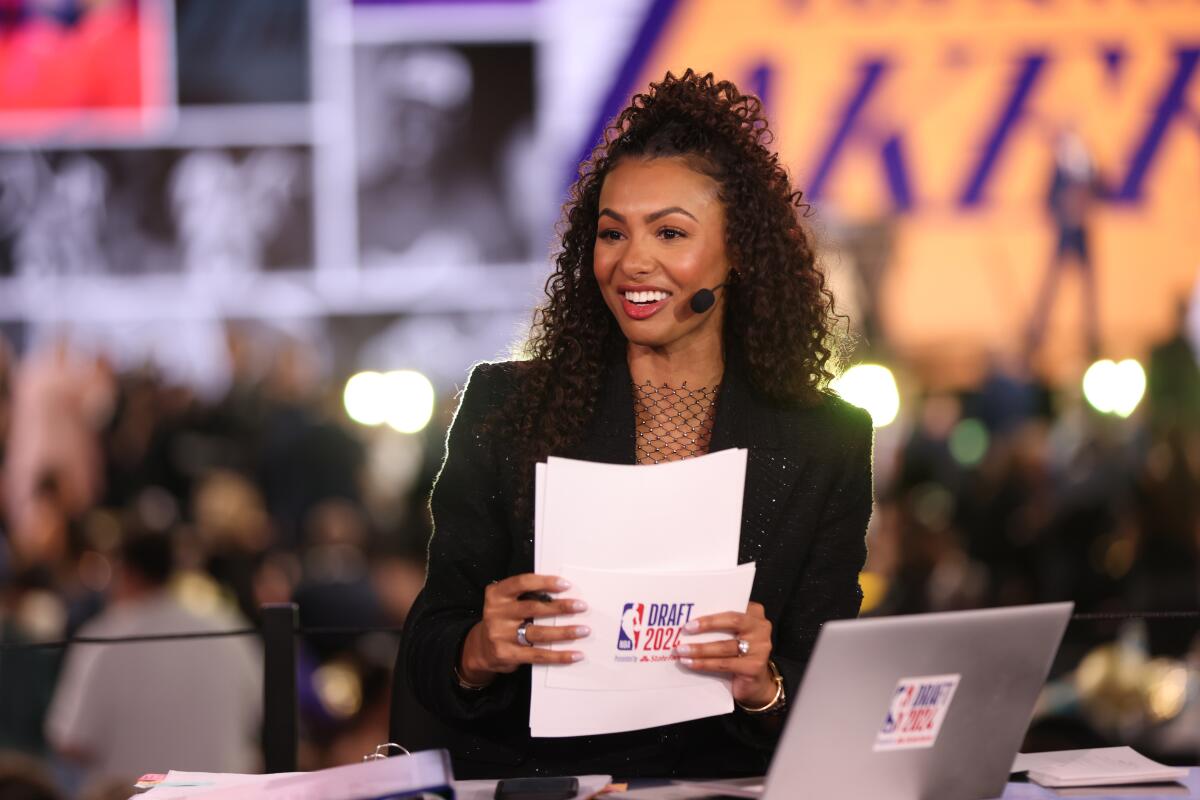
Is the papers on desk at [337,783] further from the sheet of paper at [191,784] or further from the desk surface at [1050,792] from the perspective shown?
the desk surface at [1050,792]

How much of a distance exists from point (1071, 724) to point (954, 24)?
253 inches

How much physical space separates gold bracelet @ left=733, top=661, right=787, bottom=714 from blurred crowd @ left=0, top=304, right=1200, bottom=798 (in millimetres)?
1543

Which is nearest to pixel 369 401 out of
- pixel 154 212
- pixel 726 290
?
pixel 154 212

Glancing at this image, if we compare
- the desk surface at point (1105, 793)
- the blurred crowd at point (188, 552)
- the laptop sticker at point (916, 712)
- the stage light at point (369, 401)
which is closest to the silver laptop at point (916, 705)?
the laptop sticker at point (916, 712)

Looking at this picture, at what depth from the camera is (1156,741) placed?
12.2 ft

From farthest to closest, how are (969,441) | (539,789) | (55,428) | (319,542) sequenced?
(55,428) < (969,441) < (319,542) < (539,789)

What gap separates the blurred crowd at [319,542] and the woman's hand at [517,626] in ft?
5.79

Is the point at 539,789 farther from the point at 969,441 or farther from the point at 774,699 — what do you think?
the point at 969,441

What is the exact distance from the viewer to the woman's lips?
1.88 meters

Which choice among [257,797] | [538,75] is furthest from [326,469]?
[257,797]

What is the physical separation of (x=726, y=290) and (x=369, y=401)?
674 centimetres

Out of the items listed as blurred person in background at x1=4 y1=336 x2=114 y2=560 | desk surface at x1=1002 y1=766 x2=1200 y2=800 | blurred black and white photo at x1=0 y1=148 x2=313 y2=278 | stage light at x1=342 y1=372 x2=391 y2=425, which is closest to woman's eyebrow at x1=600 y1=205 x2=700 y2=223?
desk surface at x1=1002 y1=766 x2=1200 y2=800

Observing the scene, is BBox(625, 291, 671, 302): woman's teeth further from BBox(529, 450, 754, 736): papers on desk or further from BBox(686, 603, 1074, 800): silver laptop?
BBox(686, 603, 1074, 800): silver laptop

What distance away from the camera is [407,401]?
8516mm
